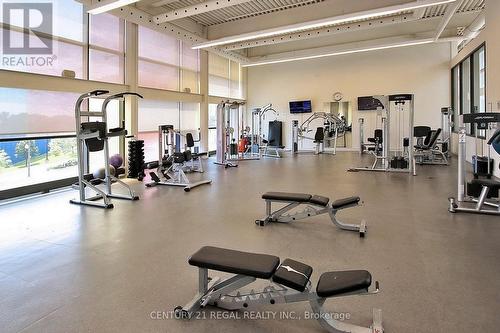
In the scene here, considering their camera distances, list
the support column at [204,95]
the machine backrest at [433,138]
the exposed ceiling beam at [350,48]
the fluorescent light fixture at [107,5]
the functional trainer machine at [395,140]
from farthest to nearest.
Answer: the support column at [204,95] → the exposed ceiling beam at [350,48] → the machine backrest at [433,138] → the functional trainer machine at [395,140] → the fluorescent light fixture at [107,5]

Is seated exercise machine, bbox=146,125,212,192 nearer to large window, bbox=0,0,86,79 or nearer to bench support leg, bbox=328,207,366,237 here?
large window, bbox=0,0,86,79

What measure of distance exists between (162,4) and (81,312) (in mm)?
7865

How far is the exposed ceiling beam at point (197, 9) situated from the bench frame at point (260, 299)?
5.92 meters

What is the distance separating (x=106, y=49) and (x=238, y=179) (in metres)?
4.02

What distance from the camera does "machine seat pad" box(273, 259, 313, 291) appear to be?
1883 mm

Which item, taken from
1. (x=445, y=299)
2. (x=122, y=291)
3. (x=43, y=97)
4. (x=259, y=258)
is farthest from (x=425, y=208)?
(x=43, y=97)

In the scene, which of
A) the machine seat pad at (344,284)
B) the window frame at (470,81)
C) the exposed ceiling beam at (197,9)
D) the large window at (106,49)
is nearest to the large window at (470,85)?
the window frame at (470,81)

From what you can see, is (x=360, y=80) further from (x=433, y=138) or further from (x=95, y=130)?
(x=95, y=130)

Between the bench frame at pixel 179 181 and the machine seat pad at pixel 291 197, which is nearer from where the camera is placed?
the machine seat pad at pixel 291 197

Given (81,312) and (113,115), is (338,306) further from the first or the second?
(113,115)

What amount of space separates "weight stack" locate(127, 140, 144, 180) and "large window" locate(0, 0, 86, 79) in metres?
1.65

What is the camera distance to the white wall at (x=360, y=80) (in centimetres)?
1148

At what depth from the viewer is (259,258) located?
2.12 m

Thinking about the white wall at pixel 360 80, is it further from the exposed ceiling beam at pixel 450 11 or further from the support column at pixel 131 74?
the support column at pixel 131 74
